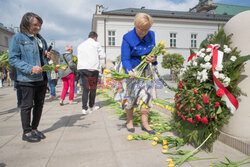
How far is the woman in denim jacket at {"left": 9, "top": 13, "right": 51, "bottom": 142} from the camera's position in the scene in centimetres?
227

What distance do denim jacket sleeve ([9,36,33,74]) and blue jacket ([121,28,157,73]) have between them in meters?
1.42

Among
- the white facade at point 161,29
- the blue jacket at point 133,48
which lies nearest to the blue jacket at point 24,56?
the blue jacket at point 133,48

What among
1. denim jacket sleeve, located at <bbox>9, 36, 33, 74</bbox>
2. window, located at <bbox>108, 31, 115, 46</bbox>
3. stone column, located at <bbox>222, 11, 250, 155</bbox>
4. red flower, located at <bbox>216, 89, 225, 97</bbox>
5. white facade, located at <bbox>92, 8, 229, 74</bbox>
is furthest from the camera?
window, located at <bbox>108, 31, 115, 46</bbox>

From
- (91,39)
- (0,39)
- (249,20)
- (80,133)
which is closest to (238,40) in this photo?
(249,20)

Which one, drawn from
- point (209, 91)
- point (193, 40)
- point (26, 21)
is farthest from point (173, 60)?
point (26, 21)

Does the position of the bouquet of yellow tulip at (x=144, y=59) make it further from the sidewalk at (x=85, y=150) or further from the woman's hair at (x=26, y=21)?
the woman's hair at (x=26, y=21)

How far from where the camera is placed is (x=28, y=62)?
7.85ft

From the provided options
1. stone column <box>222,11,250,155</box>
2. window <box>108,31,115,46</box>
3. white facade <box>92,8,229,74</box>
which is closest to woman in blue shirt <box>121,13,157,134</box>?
stone column <box>222,11,250,155</box>

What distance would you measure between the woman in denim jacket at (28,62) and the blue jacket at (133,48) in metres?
1.30

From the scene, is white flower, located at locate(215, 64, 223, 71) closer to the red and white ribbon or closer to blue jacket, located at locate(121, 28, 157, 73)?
the red and white ribbon

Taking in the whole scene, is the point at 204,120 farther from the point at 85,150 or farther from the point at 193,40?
the point at 193,40

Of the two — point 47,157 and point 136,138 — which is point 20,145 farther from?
point 136,138

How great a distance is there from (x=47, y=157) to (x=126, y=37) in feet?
6.84

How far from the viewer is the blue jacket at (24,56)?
2.26 m
